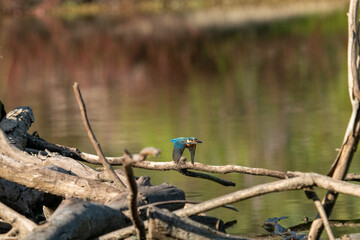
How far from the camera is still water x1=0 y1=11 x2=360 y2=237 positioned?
18.1 ft

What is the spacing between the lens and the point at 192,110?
8.97 metres

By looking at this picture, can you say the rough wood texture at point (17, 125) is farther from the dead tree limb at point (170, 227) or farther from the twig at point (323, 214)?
the twig at point (323, 214)

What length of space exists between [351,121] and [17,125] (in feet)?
6.70

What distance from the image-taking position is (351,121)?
296cm

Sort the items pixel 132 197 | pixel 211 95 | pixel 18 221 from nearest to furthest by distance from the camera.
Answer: pixel 132 197 → pixel 18 221 → pixel 211 95

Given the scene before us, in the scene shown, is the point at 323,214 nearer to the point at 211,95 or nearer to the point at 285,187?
the point at 285,187

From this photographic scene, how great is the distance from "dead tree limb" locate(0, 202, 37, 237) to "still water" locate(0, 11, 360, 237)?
45.9 inches

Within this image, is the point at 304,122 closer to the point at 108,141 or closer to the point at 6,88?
the point at 108,141

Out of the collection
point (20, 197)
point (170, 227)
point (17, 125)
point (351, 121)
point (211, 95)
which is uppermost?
point (211, 95)

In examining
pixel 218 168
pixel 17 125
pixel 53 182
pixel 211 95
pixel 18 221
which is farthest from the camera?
pixel 211 95

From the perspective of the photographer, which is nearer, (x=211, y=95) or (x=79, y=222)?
(x=79, y=222)

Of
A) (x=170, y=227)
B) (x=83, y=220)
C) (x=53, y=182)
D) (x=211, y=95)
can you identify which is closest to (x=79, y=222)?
(x=83, y=220)

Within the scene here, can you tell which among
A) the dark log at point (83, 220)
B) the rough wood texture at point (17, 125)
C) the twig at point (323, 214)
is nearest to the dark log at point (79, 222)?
the dark log at point (83, 220)

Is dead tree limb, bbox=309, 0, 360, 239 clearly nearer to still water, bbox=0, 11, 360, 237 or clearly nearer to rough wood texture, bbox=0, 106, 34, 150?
still water, bbox=0, 11, 360, 237
